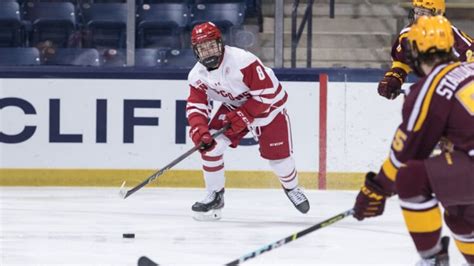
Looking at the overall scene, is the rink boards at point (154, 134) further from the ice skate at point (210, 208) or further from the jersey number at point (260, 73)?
the jersey number at point (260, 73)

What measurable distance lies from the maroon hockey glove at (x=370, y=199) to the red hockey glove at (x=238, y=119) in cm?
221

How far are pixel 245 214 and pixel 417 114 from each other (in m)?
2.91

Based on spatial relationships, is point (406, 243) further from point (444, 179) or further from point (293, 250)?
point (444, 179)

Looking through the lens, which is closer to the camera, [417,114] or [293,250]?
[417,114]

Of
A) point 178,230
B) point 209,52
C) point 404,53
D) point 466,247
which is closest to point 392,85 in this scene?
point 404,53

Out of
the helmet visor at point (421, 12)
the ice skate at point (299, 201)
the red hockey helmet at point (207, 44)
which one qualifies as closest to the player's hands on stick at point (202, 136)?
the red hockey helmet at point (207, 44)

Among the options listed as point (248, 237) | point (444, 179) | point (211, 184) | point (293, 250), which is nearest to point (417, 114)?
point (444, 179)

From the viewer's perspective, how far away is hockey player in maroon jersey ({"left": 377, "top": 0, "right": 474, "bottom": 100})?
616cm

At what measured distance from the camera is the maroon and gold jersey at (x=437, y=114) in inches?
146

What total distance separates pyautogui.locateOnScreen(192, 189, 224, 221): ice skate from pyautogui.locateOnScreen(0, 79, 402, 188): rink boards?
1349mm

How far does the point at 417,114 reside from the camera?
3711 mm

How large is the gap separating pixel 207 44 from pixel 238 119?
403mm

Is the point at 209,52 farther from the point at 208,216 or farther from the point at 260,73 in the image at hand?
the point at 208,216

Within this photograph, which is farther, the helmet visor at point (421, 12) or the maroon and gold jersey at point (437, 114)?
the helmet visor at point (421, 12)
